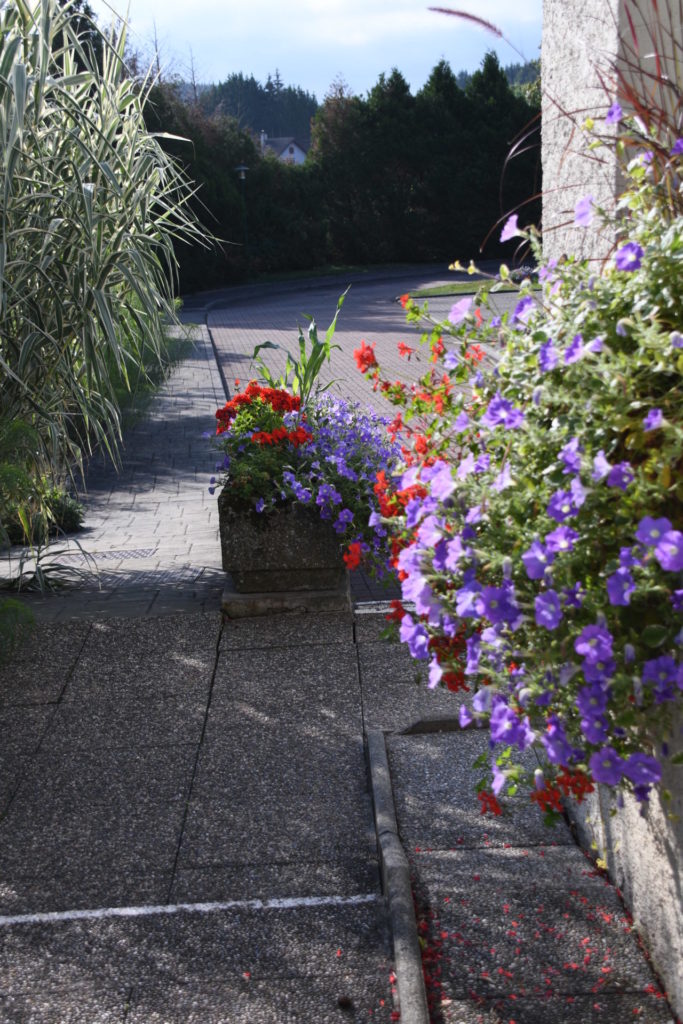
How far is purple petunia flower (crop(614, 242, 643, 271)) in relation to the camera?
1824 mm

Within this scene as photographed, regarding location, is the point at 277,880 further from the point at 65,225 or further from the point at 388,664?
the point at 65,225

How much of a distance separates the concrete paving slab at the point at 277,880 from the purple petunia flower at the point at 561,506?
138cm

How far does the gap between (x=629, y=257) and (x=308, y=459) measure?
119 inches

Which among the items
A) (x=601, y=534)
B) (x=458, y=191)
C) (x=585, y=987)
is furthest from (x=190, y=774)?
(x=458, y=191)

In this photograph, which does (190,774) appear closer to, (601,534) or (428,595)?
(428,595)

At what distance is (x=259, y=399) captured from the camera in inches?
200

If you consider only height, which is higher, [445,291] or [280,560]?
[445,291]

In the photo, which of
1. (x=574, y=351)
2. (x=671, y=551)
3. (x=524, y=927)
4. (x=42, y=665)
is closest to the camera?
(x=671, y=551)

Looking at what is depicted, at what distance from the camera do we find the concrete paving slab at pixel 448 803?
2.89 meters

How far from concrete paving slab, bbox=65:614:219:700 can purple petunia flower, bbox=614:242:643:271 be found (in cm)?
264

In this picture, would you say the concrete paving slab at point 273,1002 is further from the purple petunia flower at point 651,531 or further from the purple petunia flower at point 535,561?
the purple petunia flower at point 651,531

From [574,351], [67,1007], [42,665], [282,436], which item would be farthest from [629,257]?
[42,665]

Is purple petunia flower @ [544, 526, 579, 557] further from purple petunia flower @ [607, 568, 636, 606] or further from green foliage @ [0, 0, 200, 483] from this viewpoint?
green foliage @ [0, 0, 200, 483]

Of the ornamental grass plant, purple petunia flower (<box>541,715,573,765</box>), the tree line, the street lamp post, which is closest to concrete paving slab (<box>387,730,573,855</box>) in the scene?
purple petunia flower (<box>541,715,573,765</box>)
